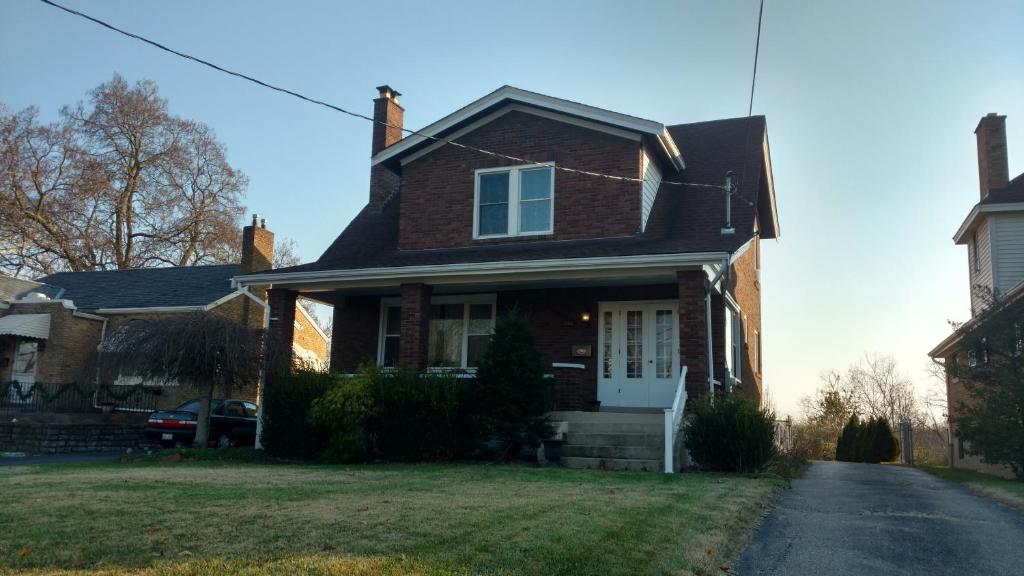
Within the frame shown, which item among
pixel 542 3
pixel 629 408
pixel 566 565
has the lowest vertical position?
pixel 566 565

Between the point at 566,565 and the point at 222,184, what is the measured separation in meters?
37.4

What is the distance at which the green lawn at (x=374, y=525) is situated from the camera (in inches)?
210

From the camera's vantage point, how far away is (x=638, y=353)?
15.8 metres

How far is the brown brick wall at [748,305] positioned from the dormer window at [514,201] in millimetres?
3928

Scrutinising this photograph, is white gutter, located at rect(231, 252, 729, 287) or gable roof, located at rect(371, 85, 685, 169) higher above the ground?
gable roof, located at rect(371, 85, 685, 169)

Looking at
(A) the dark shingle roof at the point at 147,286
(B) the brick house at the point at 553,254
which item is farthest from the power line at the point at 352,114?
(A) the dark shingle roof at the point at 147,286

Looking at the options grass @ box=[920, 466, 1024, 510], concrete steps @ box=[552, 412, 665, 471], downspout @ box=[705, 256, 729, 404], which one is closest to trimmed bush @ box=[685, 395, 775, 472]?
concrete steps @ box=[552, 412, 665, 471]

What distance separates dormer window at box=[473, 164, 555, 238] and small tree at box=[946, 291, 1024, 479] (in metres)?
7.69

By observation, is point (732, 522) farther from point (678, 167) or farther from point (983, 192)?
point (983, 192)

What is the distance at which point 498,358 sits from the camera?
43.2 feet

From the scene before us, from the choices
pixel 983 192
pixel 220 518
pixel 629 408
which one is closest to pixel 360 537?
pixel 220 518

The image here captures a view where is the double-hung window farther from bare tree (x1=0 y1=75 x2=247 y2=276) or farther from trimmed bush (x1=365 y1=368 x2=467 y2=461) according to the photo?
bare tree (x1=0 y1=75 x2=247 y2=276)

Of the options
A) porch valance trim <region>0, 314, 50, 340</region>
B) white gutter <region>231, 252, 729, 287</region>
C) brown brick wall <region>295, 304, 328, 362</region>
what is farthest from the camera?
brown brick wall <region>295, 304, 328, 362</region>

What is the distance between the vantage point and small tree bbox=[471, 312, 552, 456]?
13.0m
